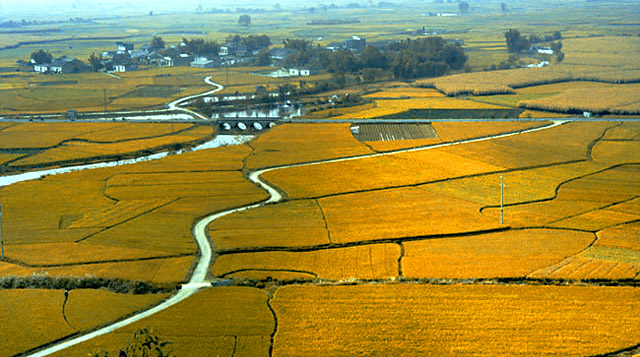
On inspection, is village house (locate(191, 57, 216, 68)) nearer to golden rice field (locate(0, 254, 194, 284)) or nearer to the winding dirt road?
the winding dirt road

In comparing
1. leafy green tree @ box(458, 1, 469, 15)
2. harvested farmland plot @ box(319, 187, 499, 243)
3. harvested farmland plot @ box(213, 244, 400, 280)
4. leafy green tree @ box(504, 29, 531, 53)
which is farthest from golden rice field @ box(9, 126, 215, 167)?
leafy green tree @ box(458, 1, 469, 15)

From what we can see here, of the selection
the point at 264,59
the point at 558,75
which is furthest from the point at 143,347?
the point at 264,59

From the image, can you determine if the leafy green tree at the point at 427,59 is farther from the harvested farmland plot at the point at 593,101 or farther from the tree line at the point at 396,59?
the harvested farmland plot at the point at 593,101

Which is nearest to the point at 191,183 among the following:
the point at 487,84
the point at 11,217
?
the point at 11,217

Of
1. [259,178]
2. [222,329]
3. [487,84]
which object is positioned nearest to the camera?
[222,329]

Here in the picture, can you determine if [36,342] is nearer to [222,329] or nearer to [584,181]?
[222,329]

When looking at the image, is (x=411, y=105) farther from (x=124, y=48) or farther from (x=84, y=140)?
(x=124, y=48)
